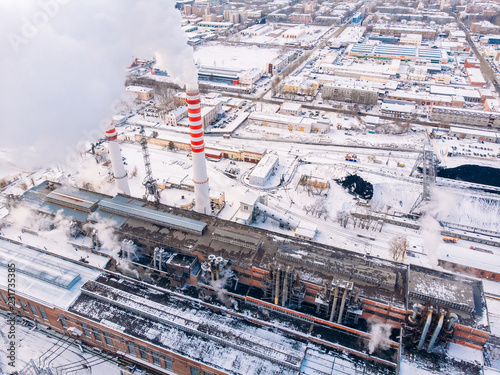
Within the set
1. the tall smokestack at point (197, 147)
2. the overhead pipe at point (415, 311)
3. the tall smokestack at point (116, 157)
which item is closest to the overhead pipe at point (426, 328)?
the overhead pipe at point (415, 311)

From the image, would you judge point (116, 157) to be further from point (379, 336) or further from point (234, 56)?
point (234, 56)

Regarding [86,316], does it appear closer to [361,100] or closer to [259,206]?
[259,206]

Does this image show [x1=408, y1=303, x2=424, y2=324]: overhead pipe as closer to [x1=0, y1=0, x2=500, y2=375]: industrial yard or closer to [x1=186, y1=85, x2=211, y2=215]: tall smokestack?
[x1=0, y1=0, x2=500, y2=375]: industrial yard

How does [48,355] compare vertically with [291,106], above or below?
below

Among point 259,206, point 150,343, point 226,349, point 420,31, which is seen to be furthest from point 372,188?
point 420,31

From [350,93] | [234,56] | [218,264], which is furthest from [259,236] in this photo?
[234,56]

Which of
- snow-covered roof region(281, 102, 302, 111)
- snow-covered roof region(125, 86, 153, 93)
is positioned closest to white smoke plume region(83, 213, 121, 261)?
snow-covered roof region(281, 102, 302, 111)
